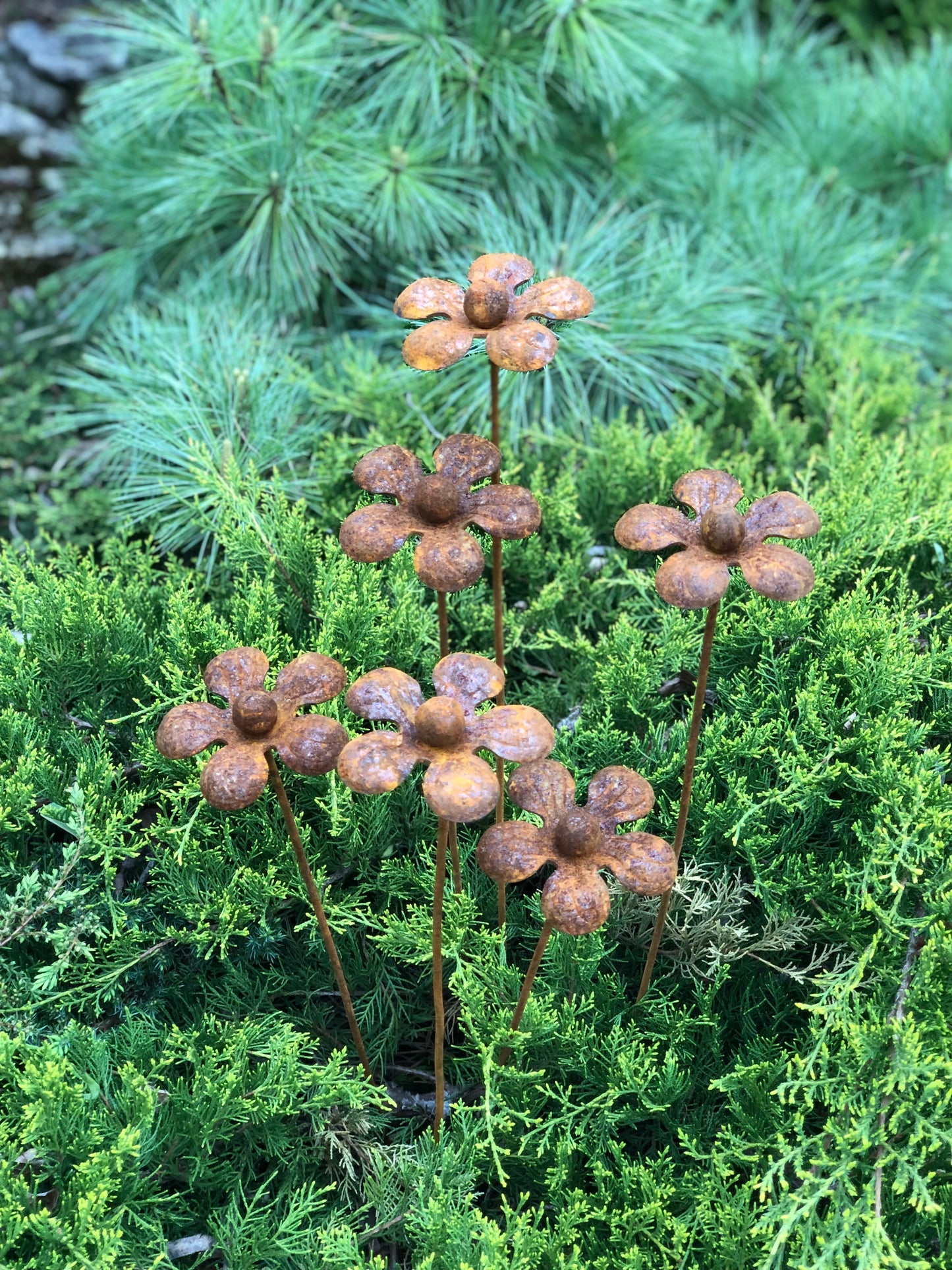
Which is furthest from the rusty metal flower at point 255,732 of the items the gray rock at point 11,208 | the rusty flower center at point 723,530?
the gray rock at point 11,208

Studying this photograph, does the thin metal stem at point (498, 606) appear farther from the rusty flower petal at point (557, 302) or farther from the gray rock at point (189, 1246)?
the gray rock at point (189, 1246)

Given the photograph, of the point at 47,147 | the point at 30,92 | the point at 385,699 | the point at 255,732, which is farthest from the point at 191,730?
the point at 30,92

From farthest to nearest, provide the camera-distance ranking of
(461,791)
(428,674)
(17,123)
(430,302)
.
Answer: (17,123) → (428,674) → (430,302) → (461,791)

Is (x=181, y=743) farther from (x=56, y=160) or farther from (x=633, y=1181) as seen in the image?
(x=56, y=160)

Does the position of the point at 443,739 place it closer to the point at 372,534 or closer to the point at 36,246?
the point at 372,534

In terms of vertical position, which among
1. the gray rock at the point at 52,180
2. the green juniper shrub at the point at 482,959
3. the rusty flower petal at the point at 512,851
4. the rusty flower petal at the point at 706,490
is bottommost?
the green juniper shrub at the point at 482,959

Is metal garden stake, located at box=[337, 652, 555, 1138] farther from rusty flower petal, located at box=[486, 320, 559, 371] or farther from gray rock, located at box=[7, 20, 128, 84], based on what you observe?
gray rock, located at box=[7, 20, 128, 84]

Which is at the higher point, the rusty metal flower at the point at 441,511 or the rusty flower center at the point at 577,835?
the rusty metal flower at the point at 441,511

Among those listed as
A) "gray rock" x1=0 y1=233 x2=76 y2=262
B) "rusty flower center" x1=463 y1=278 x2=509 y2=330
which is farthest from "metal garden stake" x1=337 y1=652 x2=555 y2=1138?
"gray rock" x1=0 y1=233 x2=76 y2=262
